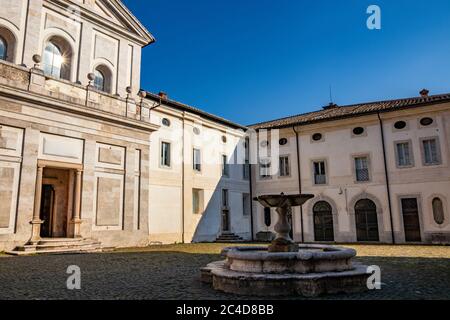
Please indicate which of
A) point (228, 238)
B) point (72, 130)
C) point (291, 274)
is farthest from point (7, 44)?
point (228, 238)

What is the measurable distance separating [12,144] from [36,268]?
21.7 ft

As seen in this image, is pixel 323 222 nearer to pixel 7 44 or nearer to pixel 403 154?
pixel 403 154

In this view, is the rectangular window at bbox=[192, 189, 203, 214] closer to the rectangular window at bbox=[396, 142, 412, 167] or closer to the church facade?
the church facade

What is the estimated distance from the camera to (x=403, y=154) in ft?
68.6

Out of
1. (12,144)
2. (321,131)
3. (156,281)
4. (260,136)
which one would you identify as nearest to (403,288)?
(156,281)

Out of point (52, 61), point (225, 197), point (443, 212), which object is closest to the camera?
point (52, 61)

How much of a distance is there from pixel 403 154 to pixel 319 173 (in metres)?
5.09

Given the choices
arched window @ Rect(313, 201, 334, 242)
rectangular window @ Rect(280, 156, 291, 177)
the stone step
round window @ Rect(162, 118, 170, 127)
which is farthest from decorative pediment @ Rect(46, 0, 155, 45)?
arched window @ Rect(313, 201, 334, 242)

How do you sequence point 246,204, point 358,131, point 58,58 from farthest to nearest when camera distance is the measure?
point 246,204 < point 358,131 < point 58,58

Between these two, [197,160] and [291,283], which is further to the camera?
[197,160]

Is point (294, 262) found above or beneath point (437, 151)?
beneath

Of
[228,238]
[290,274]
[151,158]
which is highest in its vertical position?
[151,158]

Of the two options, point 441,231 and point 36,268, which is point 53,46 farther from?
point 441,231

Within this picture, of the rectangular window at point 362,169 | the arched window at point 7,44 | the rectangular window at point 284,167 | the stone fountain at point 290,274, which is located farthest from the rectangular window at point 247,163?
the stone fountain at point 290,274
